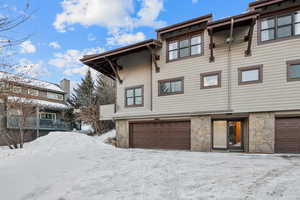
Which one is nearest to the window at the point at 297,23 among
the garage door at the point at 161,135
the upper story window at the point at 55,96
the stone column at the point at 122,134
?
the garage door at the point at 161,135

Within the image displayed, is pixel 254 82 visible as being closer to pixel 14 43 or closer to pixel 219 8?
pixel 219 8

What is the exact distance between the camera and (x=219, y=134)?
1144 cm

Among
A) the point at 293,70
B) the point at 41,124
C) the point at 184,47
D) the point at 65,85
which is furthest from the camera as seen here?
the point at 65,85

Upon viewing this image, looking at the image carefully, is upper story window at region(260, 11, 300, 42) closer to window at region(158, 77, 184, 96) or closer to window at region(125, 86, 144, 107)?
window at region(158, 77, 184, 96)

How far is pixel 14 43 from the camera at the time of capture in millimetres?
3545

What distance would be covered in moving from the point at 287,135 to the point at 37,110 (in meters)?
20.1

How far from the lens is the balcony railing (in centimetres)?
1750

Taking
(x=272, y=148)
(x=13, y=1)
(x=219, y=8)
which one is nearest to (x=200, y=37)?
(x=219, y=8)

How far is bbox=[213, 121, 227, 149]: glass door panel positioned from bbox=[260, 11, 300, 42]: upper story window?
5199 millimetres

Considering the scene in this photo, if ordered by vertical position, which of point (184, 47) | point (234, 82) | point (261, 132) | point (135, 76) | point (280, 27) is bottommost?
point (261, 132)

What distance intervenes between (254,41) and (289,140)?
5387mm

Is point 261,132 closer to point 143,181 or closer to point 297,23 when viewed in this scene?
point 297,23

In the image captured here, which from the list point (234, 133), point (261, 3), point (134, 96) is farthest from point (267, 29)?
point (134, 96)

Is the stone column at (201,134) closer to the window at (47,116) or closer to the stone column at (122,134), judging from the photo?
the stone column at (122,134)
